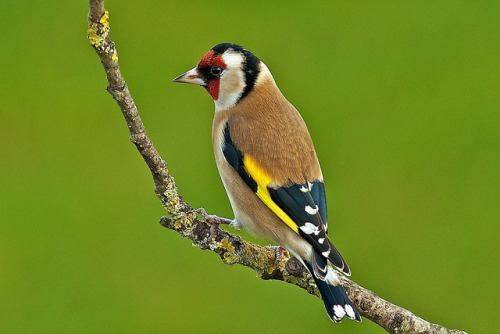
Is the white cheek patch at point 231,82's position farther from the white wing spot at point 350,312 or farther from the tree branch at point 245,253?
the white wing spot at point 350,312

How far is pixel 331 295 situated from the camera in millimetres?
1305

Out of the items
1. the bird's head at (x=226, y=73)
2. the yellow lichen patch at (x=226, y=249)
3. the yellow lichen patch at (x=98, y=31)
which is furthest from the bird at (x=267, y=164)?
the yellow lichen patch at (x=98, y=31)

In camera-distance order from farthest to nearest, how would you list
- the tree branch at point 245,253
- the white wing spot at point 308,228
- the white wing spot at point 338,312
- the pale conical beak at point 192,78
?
1. the pale conical beak at point 192,78
2. the white wing spot at point 308,228
3. the white wing spot at point 338,312
4. the tree branch at point 245,253

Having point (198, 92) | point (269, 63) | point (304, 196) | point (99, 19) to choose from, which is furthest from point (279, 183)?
point (198, 92)

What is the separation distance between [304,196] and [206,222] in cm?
24

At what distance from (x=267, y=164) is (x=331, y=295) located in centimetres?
32

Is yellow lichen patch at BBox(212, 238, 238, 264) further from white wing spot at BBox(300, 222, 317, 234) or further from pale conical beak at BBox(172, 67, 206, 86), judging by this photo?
pale conical beak at BBox(172, 67, 206, 86)

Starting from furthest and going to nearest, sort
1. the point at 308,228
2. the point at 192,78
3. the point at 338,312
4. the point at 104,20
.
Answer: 1. the point at 192,78
2. the point at 308,228
3. the point at 338,312
4. the point at 104,20

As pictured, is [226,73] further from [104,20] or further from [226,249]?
[104,20]

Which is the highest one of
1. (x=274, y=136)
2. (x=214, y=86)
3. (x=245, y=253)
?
(x=214, y=86)

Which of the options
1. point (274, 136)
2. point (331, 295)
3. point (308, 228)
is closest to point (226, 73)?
point (274, 136)

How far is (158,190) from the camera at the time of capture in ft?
3.91

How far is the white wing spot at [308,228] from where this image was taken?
1408 mm

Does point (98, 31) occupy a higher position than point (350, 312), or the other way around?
point (98, 31)
